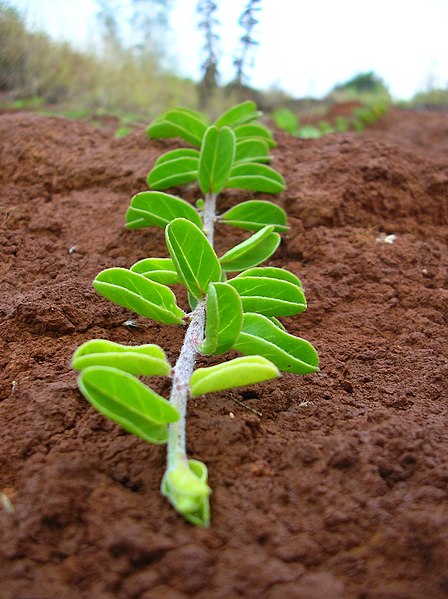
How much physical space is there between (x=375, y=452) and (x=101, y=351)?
471 millimetres

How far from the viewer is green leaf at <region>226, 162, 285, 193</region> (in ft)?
5.60

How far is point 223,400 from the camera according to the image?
1.06m

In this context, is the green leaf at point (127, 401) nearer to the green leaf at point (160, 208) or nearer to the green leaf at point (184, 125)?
the green leaf at point (160, 208)

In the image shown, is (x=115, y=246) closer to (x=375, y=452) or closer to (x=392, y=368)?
(x=392, y=368)

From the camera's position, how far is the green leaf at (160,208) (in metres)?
1.46

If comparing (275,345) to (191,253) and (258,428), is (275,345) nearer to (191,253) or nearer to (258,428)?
(258,428)

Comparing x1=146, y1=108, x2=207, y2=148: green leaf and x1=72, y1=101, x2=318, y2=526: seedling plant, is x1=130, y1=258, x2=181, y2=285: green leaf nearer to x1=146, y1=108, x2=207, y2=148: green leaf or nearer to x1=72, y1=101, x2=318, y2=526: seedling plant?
x1=72, y1=101, x2=318, y2=526: seedling plant

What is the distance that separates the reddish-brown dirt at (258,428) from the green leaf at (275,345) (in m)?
0.07

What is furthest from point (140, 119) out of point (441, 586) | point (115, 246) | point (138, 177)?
point (441, 586)

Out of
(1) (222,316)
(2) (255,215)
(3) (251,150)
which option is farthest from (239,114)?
(1) (222,316)

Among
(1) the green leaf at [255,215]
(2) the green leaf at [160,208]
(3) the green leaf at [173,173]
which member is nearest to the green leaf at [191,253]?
(2) the green leaf at [160,208]

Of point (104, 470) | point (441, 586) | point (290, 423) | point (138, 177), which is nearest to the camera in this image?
point (441, 586)

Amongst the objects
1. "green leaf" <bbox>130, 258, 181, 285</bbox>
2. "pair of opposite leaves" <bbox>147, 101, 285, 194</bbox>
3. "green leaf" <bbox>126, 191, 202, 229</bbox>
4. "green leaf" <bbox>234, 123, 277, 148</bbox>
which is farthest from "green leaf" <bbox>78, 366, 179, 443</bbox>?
"green leaf" <bbox>234, 123, 277, 148</bbox>

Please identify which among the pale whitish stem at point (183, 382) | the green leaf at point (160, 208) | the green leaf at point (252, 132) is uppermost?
the green leaf at point (252, 132)
